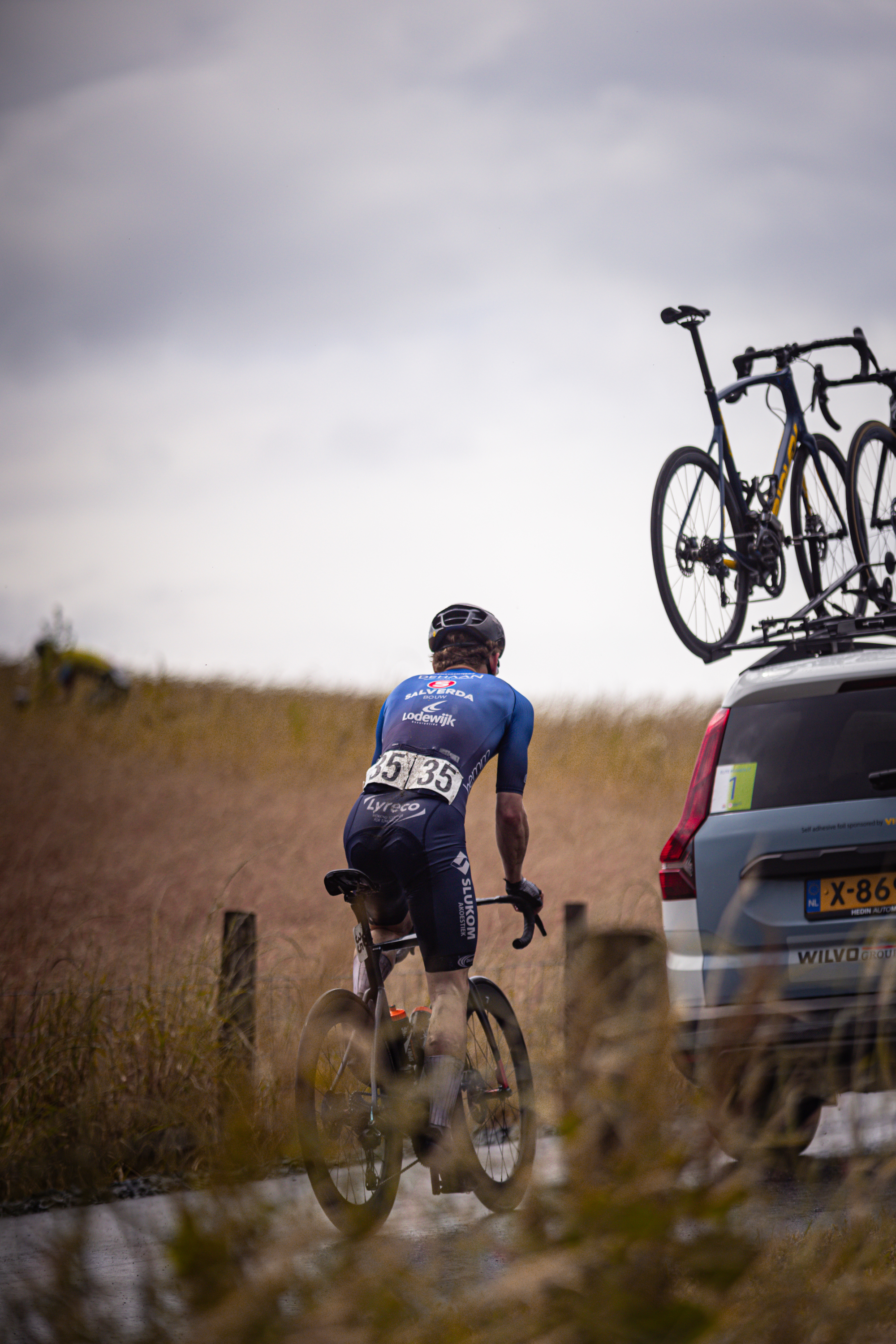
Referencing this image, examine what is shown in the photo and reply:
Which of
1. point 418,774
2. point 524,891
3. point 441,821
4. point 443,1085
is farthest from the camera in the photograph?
point 524,891

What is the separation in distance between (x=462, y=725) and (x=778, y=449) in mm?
4343

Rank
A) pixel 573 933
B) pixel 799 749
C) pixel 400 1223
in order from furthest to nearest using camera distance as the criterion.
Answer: pixel 573 933, pixel 799 749, pixel 400 1223

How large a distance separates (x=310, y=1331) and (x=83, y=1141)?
1.37ft

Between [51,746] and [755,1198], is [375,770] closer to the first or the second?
[755,1198]

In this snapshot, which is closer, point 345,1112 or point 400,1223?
point 400,1223

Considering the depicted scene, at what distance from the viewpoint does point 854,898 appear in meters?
4.96

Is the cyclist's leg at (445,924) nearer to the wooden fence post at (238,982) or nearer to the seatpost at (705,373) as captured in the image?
the wooden fence post at (238,982)

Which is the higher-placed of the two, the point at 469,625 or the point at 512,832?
the point at 469,625

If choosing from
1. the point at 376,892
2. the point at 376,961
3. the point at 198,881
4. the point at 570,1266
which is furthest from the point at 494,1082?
the point at 198,881

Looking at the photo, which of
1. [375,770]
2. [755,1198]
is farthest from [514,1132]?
[755,1198]

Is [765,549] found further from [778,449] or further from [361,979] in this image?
[361,979]

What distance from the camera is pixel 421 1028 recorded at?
16.0 feet

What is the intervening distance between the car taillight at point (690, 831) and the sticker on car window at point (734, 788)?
0.12 feet

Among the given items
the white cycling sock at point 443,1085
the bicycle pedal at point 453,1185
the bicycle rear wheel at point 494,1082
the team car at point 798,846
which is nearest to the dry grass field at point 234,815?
the bicycle rear wheel at point 494,1082
